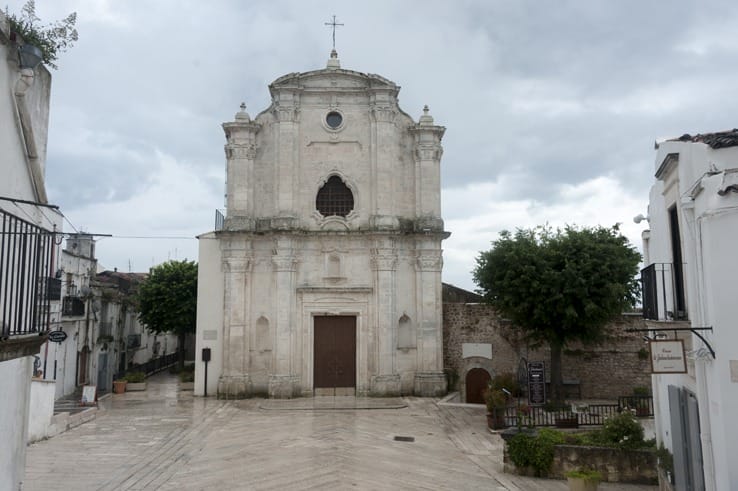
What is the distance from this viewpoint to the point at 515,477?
13281mm

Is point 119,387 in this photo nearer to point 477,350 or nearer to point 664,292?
point 477,350

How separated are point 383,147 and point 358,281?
244 inches

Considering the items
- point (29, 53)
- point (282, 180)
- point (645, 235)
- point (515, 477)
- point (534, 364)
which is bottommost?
point (515, 477)

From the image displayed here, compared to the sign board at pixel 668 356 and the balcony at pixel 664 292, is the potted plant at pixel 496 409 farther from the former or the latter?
the sign board at pixel 668 356

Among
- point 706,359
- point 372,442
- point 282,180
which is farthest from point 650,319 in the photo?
point 282,180

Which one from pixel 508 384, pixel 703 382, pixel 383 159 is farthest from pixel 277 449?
pixel 383 159

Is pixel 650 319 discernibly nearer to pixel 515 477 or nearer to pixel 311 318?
pixel 515 477

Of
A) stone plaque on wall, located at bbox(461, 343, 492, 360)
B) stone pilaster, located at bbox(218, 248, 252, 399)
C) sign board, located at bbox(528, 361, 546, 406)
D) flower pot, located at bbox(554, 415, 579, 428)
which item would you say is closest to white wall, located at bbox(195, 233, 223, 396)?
stone pilaster, located at bbox(218, 248, 252, 399)

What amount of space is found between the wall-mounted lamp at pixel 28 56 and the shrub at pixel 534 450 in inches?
472

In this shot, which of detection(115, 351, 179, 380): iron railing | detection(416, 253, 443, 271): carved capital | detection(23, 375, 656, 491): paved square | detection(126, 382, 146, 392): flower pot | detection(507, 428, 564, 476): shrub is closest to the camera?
detection(23, 375, 656, 491): paved square

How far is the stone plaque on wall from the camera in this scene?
25281 mm

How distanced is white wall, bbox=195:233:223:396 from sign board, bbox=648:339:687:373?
65.9 feet

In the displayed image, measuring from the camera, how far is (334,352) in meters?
25.6

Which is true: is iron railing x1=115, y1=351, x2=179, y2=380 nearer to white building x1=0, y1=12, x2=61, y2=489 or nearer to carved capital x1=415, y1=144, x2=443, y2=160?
carved capital x1=415, y1=144, x2=443, y2=160
